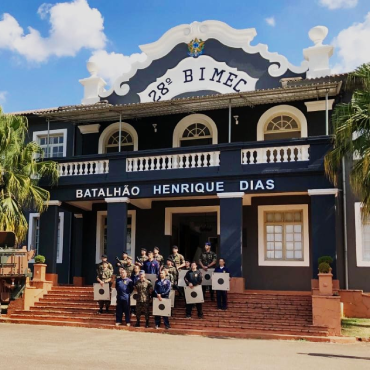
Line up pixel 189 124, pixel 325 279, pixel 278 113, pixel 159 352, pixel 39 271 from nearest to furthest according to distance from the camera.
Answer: pixel 159 352 → pixel 325 279 → pixel 39 271 → pixel 278 113 → pixel 189 124

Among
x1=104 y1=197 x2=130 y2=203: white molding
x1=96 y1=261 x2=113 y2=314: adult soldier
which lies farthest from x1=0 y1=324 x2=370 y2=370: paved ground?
x1=104 y1=197 x2=130 y2=203: white molding

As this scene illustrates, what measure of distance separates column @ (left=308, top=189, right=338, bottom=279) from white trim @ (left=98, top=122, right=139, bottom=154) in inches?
292

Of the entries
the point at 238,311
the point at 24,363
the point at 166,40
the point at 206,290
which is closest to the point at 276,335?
the point at 238,311

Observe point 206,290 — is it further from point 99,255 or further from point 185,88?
point 185,88

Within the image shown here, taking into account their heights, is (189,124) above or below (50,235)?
above

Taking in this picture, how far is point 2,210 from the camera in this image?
1686 cm

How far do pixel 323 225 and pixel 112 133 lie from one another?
9033 mm

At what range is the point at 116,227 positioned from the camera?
1752cm

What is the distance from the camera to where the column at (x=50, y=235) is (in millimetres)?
18219

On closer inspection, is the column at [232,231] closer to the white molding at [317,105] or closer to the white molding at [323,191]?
the white molding at [323,191]

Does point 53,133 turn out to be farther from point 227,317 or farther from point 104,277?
point 227,317

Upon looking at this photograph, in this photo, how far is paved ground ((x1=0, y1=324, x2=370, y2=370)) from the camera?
9.30 meters

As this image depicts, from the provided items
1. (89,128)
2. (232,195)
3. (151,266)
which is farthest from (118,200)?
(89,128)

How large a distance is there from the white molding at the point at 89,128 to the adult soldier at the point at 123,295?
7977 millimetres
